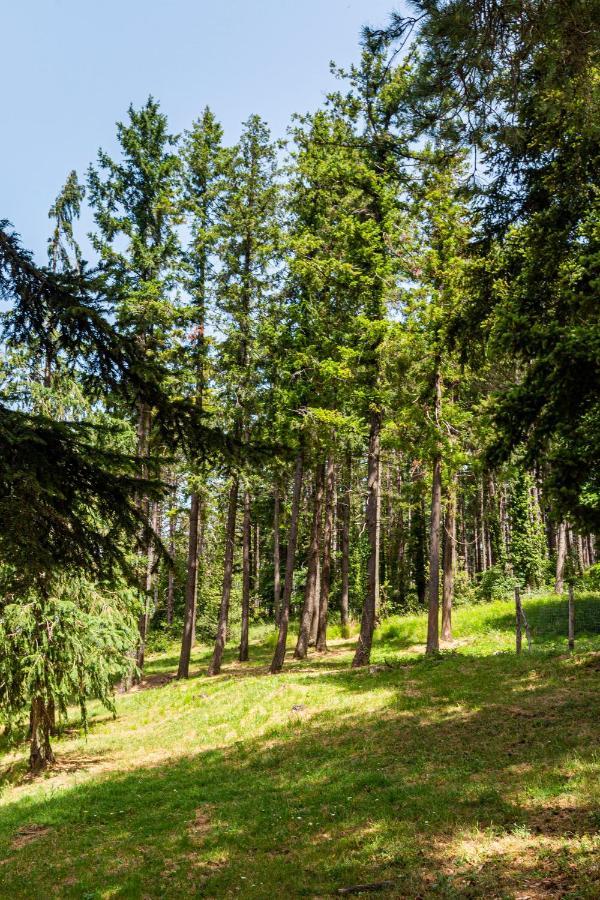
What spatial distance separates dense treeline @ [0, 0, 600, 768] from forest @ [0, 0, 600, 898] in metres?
0.05

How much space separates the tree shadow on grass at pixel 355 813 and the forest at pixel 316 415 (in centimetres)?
7

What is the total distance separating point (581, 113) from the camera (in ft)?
22.2

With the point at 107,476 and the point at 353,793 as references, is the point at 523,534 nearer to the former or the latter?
the point at 353,793

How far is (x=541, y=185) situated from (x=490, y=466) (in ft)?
15.1

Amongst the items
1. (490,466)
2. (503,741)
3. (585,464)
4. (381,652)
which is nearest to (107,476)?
(490,466)

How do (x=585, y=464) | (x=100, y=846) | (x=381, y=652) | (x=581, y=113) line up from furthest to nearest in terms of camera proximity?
A: (x=381, y=652) < (x=100, y=846) < (x=585, y=464) < (x=581, y=113)

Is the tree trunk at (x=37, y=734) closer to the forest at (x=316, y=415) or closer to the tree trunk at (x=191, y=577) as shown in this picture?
the forest at (x=316, y=415)

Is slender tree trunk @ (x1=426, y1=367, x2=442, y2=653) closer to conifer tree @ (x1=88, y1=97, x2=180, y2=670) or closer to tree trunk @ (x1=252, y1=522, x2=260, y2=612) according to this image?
conifer tree @ (x1=88, y1=97, x2=180, y2=670)

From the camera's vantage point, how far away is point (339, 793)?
8578mm

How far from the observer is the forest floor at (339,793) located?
6.16 m

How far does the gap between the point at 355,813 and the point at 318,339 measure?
14.0 m

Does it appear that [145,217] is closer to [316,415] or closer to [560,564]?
[316,415]

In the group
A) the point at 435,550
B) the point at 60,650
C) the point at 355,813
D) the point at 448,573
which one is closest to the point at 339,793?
the point at 355,813

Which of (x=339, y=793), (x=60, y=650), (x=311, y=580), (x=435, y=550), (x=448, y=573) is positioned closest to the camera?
(x=339, y=793)
